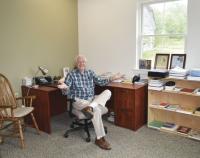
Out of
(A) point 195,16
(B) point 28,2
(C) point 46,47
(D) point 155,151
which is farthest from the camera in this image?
(C) point 46,47

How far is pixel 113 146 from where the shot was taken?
9.88 feet

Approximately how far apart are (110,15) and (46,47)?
4.30 ft

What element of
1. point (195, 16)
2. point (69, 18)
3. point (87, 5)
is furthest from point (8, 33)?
point (195, 16)

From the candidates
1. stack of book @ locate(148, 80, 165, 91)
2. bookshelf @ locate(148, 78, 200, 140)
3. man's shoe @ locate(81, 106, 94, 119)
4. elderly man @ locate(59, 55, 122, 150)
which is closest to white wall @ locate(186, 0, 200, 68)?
bookshelf @ locate(148, 78, 200, 140)

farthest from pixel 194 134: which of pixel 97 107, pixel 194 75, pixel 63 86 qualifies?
pixel 63 86

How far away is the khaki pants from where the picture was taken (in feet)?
10.0

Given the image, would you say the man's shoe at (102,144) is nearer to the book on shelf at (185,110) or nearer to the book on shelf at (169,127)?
the book on shelf at (169,127)

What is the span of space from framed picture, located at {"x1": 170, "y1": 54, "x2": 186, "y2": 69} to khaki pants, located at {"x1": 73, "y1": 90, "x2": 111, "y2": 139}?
1135mm

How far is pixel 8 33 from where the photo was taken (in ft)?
11.4

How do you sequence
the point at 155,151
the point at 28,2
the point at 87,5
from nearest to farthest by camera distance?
the point at 155,151 → the point at 28,2 → the point at 87,5

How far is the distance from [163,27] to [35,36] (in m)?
2.18

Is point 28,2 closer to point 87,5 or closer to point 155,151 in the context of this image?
point 87,5

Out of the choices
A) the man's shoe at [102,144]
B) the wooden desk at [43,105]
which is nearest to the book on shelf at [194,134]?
the man's shoe at [102,144]

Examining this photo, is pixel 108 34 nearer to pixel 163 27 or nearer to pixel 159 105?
pixel 163 27
